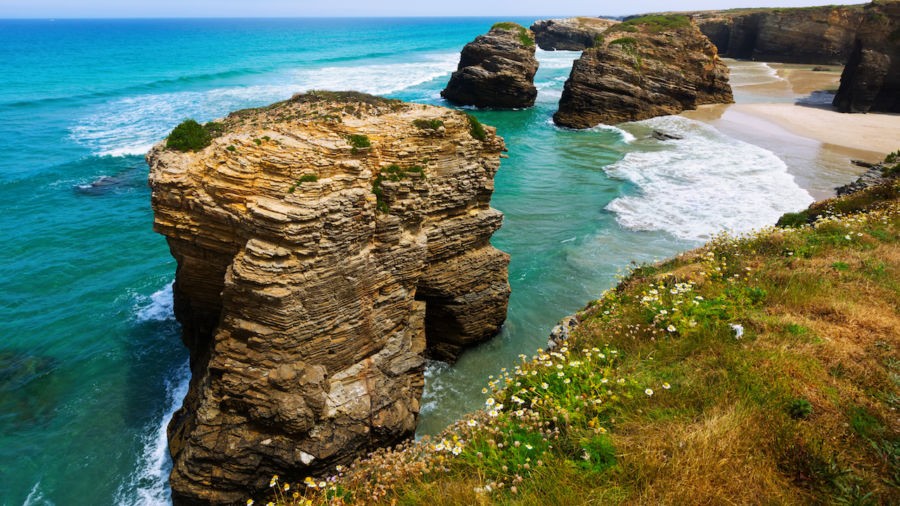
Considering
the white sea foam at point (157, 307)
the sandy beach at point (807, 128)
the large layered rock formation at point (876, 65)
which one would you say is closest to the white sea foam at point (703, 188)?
the sandy beach at point (807, 128)

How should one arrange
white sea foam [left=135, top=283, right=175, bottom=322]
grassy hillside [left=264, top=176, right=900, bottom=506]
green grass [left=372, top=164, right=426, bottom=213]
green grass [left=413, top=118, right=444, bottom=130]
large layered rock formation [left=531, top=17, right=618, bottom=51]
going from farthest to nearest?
1. large layered rock formation [left=531, top=17, right=618, bottom=51]
2. white sea foam [left=135, top=283, right=175, bottom=322]
3. green grass [left=413, top=118, right=444, bottom=130]
4. green grass [left=372, top=164, right=426, bottom=213]
5. grassy hillside [left=264, top=176, right=900, bottom=506]

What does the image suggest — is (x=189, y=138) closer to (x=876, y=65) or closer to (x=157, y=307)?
(x=157, y=307)

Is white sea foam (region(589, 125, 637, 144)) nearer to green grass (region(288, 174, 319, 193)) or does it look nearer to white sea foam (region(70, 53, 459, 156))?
white sea foam (region(70, 53, 459, 156))

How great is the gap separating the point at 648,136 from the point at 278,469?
36681 millimetres

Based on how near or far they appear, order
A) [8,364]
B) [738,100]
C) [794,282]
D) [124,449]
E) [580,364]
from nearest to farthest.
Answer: [580,364]
[794,282]
[124,449]
[8,364]
[738,100]

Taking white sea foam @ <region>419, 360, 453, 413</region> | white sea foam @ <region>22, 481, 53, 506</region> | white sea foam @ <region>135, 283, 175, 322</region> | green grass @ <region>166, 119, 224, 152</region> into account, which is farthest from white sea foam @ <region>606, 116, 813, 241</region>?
white sea foam @ <region>22, 481, 53, 506</region>

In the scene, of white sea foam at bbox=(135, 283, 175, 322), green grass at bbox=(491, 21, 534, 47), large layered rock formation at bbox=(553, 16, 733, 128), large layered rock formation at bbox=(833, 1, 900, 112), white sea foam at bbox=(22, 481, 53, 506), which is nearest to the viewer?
white sea foam at bbox=(22, 481, 53, 506)

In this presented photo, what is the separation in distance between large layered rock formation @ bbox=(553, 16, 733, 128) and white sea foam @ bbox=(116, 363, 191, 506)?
38.2 meters

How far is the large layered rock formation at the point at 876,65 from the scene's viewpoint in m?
39.3

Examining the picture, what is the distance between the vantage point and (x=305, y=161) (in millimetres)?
9914

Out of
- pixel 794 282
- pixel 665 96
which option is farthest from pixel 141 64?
pixel 794 282

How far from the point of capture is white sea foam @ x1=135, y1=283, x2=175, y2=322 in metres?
16.7

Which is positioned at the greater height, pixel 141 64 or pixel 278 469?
pixel 141 64

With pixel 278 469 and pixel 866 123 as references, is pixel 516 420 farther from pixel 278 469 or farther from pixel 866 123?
pixel 866 123
